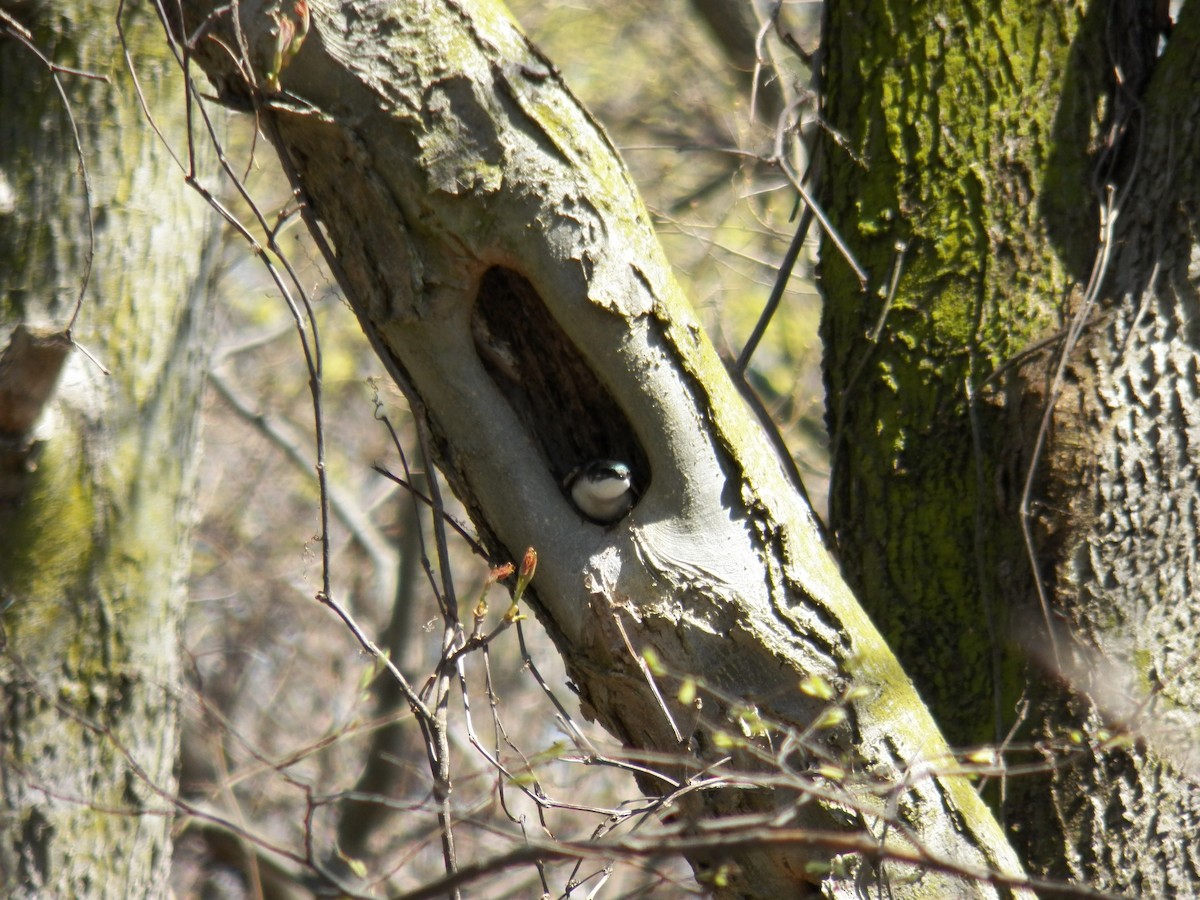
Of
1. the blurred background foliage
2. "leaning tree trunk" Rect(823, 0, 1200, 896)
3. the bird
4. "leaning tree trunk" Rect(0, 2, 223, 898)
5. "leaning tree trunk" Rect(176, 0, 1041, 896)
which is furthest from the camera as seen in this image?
the blurred background foliage

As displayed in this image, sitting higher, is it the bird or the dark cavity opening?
the dark cavity opening

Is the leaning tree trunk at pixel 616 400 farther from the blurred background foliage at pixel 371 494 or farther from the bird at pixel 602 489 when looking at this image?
the blurred background foliage at pixel 371 494

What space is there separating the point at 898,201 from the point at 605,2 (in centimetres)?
588

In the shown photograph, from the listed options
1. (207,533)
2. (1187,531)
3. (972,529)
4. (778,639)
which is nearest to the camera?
(778,639)

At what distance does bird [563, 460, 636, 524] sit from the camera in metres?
2.05

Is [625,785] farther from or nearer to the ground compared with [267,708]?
nearer to the ground

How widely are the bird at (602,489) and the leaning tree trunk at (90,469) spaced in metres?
1.44

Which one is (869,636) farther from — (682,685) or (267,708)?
(267,708)

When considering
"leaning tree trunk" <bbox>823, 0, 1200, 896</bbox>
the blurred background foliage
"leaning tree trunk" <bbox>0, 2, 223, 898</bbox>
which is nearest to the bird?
"leaning tree trunk" <bbox>823, 0, 1200, 896</bbox>

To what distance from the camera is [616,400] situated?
78.5 inches

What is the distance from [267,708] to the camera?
9.05 metres

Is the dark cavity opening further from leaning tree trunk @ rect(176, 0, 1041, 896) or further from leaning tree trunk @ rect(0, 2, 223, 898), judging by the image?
leaning tree trunk @ rect(0, 2, 223, 898)

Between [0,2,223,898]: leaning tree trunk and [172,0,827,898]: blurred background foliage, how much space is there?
3057 millimetres

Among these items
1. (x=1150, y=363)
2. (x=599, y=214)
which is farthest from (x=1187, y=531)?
(x=599, y=214)
